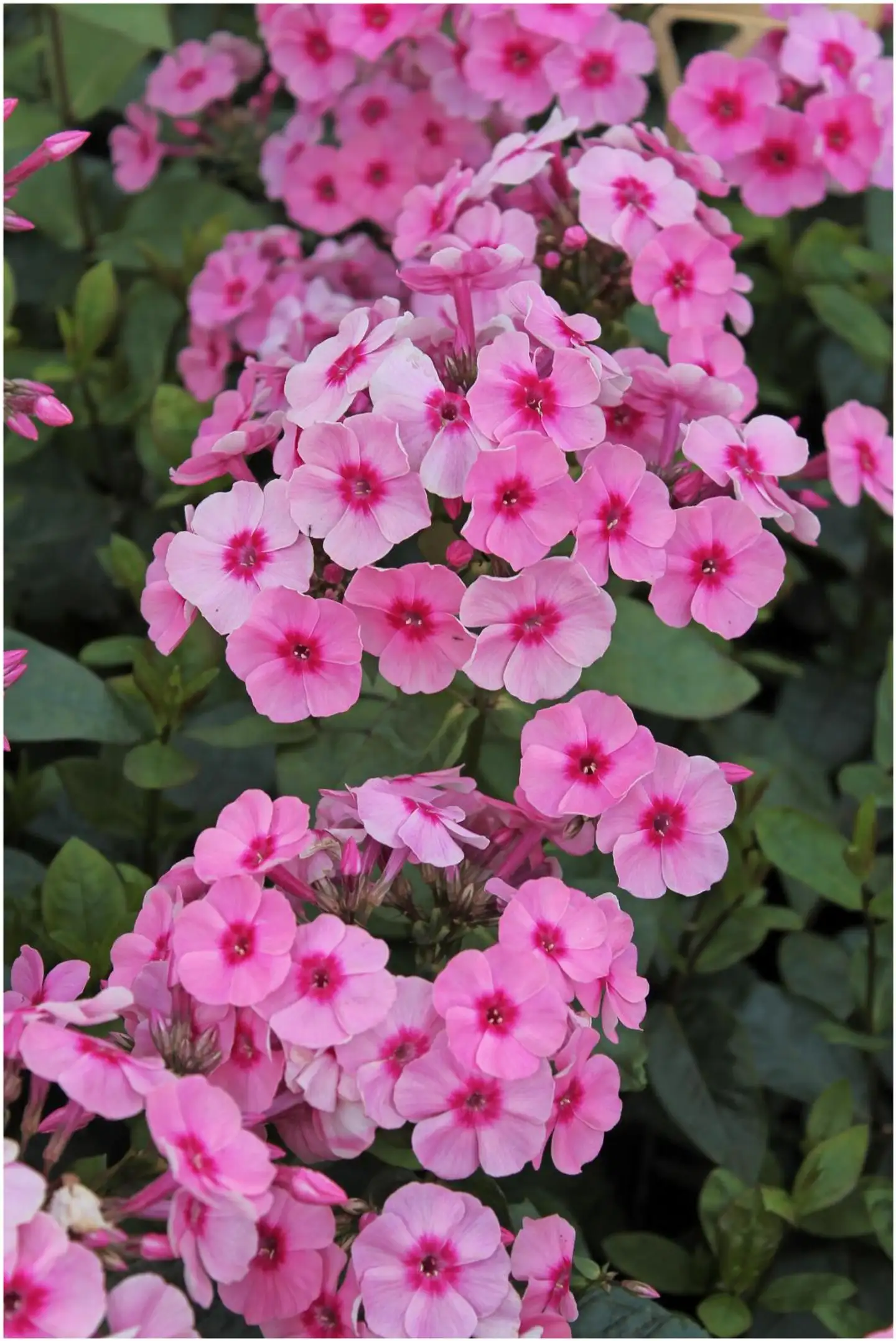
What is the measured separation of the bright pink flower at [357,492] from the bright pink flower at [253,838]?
Answer: 0.66 feet

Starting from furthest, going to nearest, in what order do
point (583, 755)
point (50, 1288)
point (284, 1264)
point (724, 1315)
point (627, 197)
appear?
1. point (627, 197)
2. point (724, 1315)
3. point (583, 755)
4. point (284, 1264)
5. point (50, 1288)

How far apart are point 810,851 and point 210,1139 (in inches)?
34.1

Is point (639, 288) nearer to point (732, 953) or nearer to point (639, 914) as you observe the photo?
point (639, 914)

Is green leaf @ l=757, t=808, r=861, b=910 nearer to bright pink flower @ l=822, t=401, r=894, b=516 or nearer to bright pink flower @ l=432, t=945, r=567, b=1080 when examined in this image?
bright pink flower @ l=822, t=401, r=894, b=516

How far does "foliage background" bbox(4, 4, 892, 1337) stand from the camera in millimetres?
1379

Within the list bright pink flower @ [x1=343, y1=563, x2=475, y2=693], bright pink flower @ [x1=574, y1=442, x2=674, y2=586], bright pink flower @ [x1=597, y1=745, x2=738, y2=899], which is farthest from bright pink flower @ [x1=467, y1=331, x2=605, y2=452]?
bright pink flower @ [x1=597, y1=745, x2=738, y2=899]

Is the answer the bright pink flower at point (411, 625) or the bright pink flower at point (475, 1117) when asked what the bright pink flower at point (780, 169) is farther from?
the bright pink flower at point (475, 1117)

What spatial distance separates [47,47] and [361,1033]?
1.87 metres

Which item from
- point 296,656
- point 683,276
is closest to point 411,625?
point 296,656

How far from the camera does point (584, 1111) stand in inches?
40.1

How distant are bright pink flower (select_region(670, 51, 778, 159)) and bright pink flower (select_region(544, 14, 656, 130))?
0.06m

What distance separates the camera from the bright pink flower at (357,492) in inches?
42.9

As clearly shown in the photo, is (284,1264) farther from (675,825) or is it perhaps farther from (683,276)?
(683,276)

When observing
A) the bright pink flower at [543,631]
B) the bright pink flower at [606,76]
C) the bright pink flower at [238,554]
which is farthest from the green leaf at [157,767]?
the bright pink flower at [606,76]
